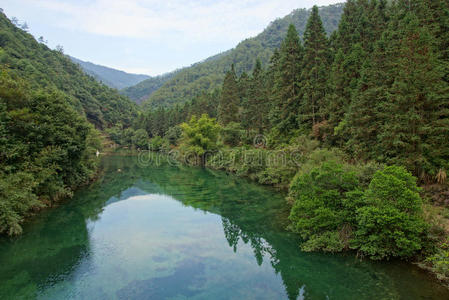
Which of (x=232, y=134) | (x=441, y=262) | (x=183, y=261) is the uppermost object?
(x=232, y=134)

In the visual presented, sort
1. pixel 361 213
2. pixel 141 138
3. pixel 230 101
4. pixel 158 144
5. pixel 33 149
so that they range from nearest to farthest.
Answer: pixel 361 213
pixel 33 149
pixel 230 101
pixel 158 144
pixel 141 138

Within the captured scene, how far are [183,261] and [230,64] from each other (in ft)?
504

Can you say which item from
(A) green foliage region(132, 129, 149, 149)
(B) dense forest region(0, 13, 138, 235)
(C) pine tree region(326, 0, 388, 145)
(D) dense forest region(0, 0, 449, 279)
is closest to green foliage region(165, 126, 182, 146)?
(A) green foliage region(132, 129, 149, 149)

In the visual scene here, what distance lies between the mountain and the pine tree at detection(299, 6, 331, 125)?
97.3 meters

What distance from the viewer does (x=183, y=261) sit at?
1467 cm

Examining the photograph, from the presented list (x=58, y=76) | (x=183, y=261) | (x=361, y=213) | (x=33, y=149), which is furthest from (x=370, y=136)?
(x=58, y=76)

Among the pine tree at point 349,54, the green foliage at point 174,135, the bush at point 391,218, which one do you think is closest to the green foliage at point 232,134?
the pine tree at point 349,54

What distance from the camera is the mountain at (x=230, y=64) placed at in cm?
14025

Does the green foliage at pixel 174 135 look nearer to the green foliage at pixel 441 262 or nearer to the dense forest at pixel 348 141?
the dense forest at pixel 348 141

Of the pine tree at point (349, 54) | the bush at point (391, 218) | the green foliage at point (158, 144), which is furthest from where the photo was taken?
the green foliage at point (158, 144)

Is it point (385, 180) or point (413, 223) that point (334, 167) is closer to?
point (385, 180)

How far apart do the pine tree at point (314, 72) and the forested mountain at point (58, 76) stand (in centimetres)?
4962

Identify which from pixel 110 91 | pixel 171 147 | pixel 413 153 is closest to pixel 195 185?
pixel 413 153

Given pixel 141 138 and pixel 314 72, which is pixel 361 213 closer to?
pixel 314 72
